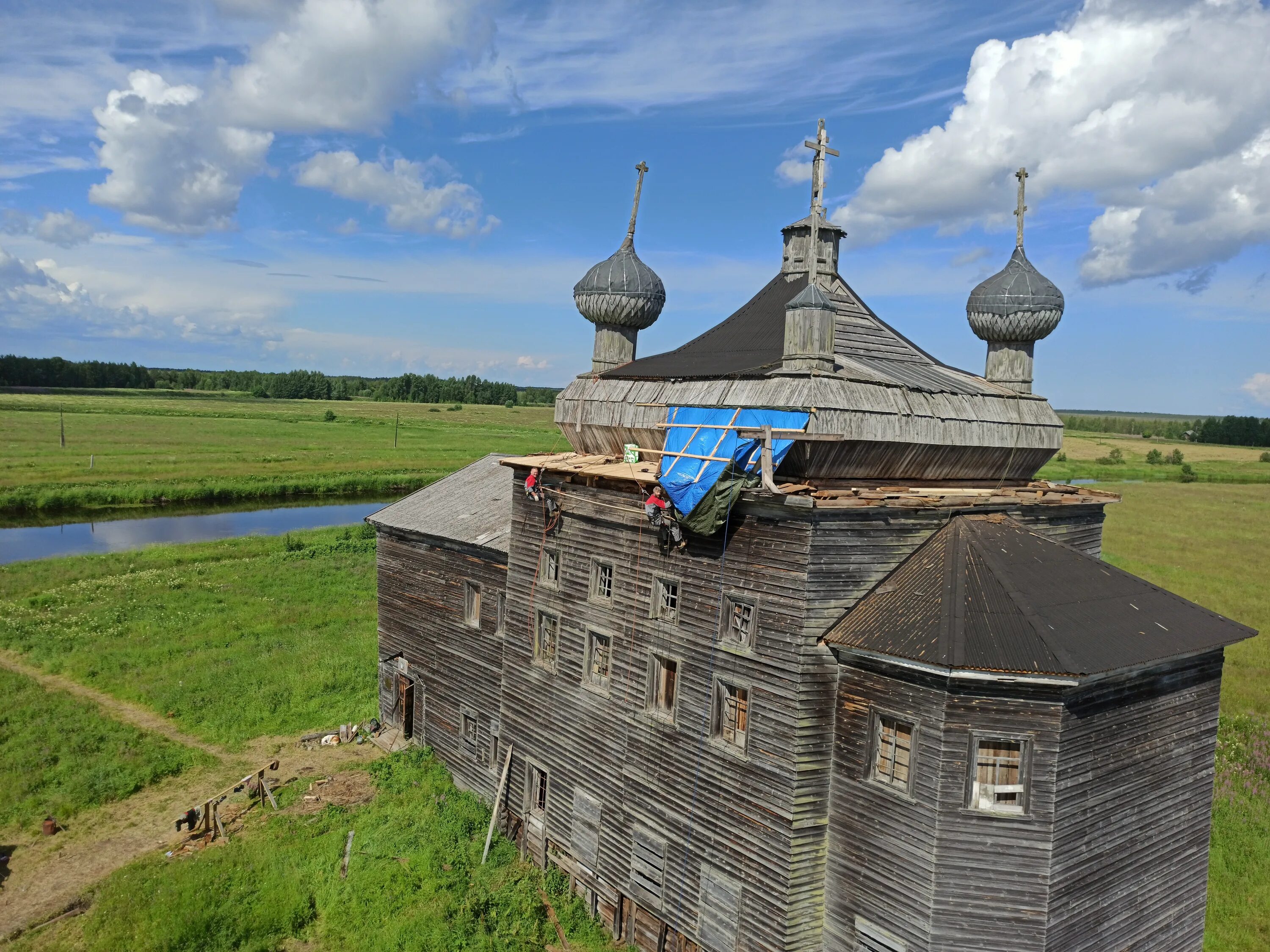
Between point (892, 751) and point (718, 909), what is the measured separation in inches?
167

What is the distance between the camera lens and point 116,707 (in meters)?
27.1

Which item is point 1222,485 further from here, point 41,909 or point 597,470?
point 41,909

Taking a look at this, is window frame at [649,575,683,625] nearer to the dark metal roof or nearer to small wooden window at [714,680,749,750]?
small wooden window at [714,680,749,750]

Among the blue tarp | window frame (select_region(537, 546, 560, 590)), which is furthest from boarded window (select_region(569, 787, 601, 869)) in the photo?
the blue tarp

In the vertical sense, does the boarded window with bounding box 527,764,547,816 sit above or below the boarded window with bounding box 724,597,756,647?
below

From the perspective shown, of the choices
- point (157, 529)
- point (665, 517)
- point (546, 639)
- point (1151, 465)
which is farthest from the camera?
point (1151, 465)

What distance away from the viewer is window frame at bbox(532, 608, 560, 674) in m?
18.1

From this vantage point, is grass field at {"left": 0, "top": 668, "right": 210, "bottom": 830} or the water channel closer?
grass field at {"left": 0, "top": 668, "right": 210, "bottom": 830}

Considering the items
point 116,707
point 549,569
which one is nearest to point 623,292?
point 549,569

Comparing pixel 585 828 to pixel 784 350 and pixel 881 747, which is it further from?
pixel 784 350

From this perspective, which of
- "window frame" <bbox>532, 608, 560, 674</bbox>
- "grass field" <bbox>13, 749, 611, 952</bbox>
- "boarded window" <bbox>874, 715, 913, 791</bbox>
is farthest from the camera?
"window frame" <bbox>532, 608, 560, 674</bbox>

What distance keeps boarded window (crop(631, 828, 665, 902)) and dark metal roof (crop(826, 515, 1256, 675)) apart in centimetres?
559

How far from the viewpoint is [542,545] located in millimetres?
18578

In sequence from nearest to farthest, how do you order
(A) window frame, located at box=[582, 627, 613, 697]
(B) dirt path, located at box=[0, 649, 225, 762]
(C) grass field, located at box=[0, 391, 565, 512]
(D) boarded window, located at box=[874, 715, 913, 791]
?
(D) boarded window, located at box=[874, 715, 913, 791], (A) window frame, located at box=[582, 627, 613, 697], (B) dirt path, located at box=[0, 649, 225, 762], (C) grass field, located at box=[0, 391, 565, 512]
